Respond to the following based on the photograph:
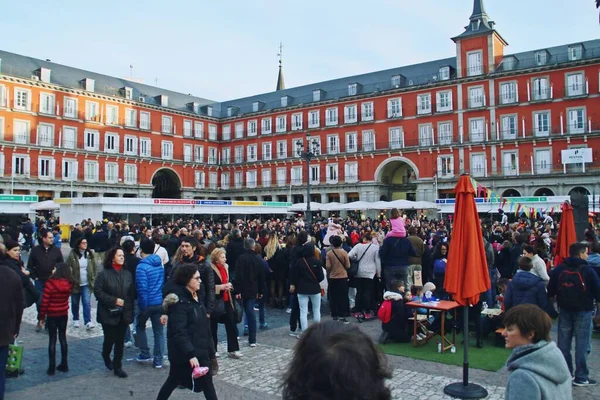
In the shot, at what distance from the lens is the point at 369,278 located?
9.27 m

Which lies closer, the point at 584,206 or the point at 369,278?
the point at 369,278

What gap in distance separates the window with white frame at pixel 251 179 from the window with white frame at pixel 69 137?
58.9 feet

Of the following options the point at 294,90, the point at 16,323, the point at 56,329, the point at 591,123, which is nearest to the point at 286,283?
the point at 56,329

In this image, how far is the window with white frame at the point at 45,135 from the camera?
39.7 metres

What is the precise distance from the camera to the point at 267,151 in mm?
50625

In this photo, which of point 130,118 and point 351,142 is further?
point 130,118

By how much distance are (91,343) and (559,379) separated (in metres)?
7.07

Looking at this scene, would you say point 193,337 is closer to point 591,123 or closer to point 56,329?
point 56,329

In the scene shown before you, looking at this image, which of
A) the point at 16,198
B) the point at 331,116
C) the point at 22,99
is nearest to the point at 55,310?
the point at 16,198

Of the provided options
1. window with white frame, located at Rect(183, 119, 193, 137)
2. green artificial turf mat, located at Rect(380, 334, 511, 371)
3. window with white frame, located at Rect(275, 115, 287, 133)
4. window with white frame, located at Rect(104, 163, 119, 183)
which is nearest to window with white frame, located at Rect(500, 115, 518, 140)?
window with white frame, located at Rect(275, 115, 287, 133)

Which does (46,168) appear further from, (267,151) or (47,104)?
(267,151)

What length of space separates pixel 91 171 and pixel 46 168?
3842mm

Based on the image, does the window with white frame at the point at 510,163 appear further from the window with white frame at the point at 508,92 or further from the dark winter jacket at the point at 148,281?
the dark winter jacket at the point at 148,281

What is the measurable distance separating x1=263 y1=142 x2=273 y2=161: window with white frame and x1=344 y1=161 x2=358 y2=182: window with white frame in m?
9.46
